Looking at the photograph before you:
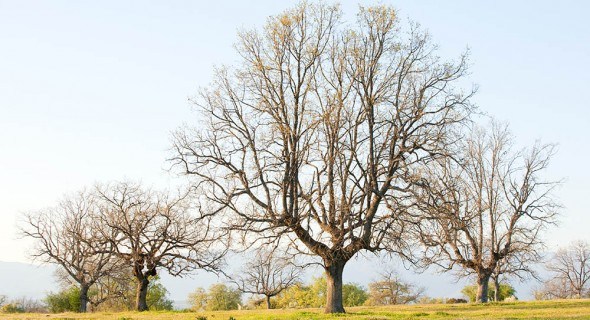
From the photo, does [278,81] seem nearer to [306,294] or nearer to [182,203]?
[182,203]

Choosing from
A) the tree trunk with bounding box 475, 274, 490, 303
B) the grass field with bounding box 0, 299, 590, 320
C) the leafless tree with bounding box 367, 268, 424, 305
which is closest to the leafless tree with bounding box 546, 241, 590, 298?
the leafless tree with bounding box 367, 268, 424, 305

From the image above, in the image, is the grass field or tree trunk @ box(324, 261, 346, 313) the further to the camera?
tree trunk @ box(324, 261, 346, 313)

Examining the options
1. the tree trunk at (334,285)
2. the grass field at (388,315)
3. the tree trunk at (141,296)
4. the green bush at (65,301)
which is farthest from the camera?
the green bush at (65,301)

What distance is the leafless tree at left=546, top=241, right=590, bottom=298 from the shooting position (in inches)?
3536

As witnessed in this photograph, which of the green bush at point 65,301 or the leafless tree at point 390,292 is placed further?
the leafless tree at point 390,292


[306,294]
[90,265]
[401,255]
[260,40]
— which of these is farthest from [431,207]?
[306,294]

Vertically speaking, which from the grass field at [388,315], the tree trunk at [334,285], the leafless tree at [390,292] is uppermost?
the tree trunk at [334,285]

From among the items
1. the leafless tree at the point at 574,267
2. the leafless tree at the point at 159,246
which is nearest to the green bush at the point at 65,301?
the leafless tree at the point at 159,246

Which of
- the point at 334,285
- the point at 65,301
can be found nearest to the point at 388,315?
the point at 334,285

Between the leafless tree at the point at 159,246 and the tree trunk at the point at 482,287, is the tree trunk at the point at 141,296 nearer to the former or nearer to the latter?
the leafless tree at the point at 159,246

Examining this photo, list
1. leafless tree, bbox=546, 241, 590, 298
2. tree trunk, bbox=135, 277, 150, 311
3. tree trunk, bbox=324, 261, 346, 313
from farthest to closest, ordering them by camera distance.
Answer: leafless tree, bbox=546, 241, 590, 298 < tree trunk, bbox=135, 277, 150, 311 < tree trunk, bbox=324, 261, 346, 313

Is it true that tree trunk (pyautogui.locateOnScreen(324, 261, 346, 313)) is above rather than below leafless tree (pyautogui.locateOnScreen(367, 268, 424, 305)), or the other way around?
above

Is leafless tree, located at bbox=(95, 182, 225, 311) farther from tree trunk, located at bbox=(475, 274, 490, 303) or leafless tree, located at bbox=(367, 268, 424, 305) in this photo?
leafless tree, located at bbox=(367, 268, 424, 305)

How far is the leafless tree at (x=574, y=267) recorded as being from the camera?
8981 cm
